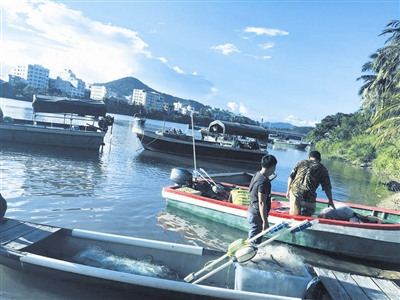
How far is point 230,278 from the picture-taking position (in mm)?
5629

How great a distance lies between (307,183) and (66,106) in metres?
19.9

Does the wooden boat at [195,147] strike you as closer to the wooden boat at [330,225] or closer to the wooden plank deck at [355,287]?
the wooden boat at [330,225]

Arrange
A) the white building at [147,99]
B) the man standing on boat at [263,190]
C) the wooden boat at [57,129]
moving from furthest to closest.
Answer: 1. the white building at [147,99]
2. the wooden boat at [57,129]
3. the man standing on boat at [263,190]

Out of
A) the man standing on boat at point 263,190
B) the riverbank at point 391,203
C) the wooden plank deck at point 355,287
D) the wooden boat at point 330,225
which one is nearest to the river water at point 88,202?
the wooden boat at point 330,225

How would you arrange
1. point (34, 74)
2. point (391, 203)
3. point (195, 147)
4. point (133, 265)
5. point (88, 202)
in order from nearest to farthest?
point (133, 265) → point (88, 202) → point (391, 203) → point (195, 147) → point (34, 74)

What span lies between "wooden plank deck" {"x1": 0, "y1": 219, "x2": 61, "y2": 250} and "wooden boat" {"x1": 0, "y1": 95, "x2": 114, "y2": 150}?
637 inches

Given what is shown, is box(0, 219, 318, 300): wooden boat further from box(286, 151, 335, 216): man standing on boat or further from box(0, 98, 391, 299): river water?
box(286, 151, 335, 216): man standing on boat

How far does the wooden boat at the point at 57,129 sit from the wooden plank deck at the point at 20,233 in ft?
53.1

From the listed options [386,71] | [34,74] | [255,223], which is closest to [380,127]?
[386,71]

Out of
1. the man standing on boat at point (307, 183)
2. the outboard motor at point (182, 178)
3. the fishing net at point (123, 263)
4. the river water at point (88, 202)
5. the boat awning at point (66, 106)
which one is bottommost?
the river water at point (88, 202)

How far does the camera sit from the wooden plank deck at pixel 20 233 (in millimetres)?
5332

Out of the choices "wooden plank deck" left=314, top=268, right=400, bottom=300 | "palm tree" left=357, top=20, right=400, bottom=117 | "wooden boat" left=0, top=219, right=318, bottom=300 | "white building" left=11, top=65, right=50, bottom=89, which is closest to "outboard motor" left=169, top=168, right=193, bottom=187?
"wooden boat" left=0, top=219, right=318, bottom=300

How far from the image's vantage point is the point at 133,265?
5562 mm

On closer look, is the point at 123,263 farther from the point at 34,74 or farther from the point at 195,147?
the point at 34,74
